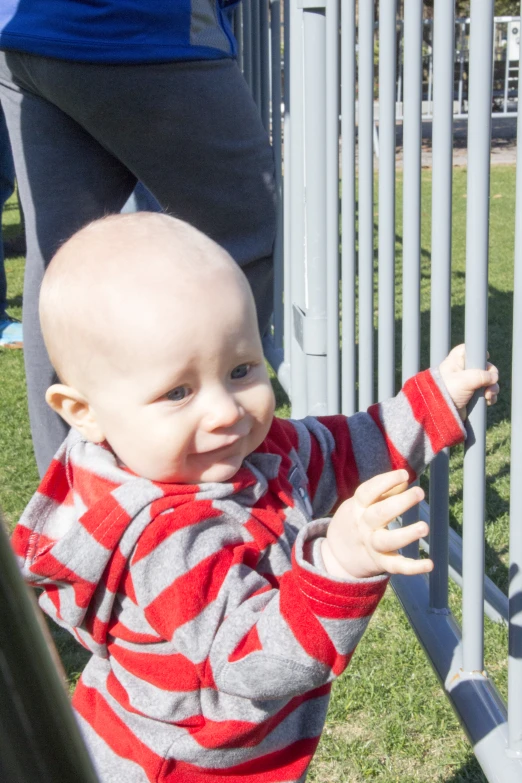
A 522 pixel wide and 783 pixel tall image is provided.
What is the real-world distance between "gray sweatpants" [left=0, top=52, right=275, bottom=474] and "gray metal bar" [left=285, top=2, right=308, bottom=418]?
0.96 feet

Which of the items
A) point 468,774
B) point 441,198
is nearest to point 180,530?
point 441,198

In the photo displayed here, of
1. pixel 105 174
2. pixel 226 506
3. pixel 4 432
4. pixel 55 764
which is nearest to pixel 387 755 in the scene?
pixel 226 506

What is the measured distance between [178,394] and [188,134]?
0.87 metres

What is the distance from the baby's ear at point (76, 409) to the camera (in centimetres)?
135

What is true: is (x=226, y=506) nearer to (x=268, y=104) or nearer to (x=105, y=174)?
(x=105, y=174)

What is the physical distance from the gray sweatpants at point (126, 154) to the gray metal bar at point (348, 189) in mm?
190

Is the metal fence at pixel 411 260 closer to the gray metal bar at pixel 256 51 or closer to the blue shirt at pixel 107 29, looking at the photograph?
the blue shirt at pixel 107 29

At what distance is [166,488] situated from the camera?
1279 mm

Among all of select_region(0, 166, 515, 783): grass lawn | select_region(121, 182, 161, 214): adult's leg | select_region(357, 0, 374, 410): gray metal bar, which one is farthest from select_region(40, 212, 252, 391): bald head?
select_region(121, 182, 161, 214): adult's leg

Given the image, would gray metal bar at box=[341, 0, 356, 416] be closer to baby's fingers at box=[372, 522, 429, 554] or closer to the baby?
the baby

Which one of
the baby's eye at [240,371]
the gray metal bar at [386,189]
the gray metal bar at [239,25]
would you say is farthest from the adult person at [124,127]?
the gray metal bar at [239,25]

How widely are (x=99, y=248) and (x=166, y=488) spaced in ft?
1.15

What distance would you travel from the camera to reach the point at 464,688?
1434mm

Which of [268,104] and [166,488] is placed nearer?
[166,488]
